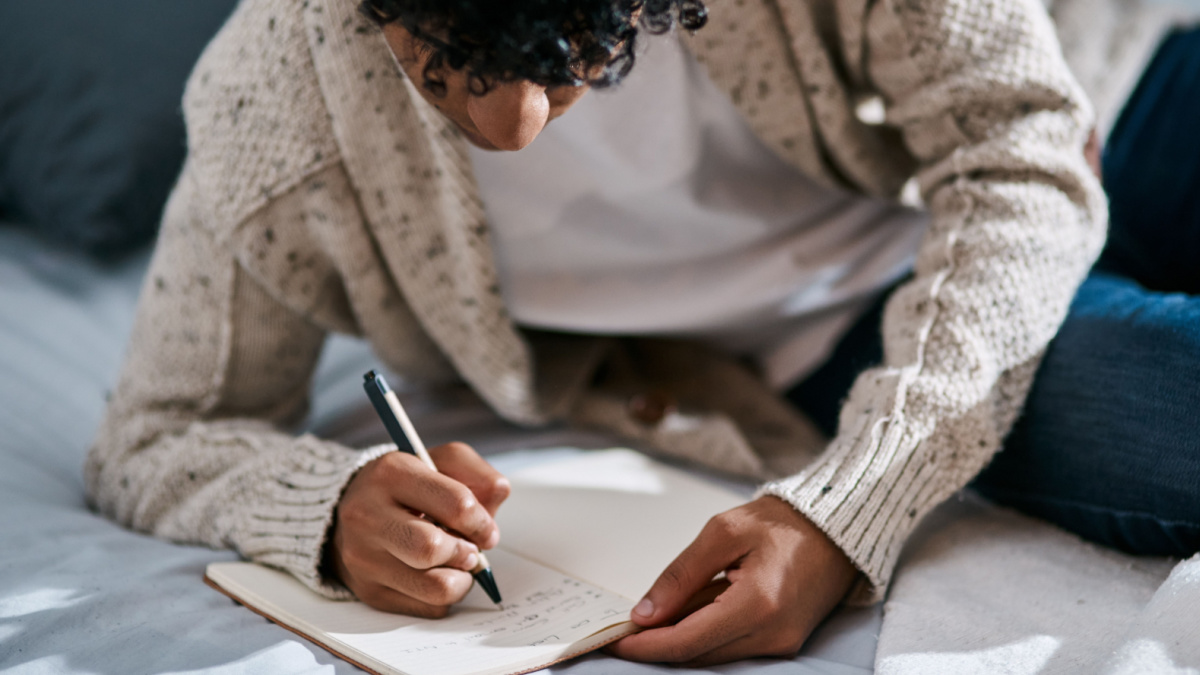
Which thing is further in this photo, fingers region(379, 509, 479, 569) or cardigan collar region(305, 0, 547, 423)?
cardigan collar region(305, 0, 547, 423)

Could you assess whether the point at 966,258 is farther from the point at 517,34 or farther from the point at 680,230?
the point at 517,34

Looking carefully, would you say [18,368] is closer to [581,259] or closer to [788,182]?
[581,259]

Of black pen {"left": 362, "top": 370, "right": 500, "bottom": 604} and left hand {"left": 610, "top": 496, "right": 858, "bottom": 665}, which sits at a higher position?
black pen {"left": 362, "top": 370, "right": 500, "bottom": 604}

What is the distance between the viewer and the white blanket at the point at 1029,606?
40 centimetres

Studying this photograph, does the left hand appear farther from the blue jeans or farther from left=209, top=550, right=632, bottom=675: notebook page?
the blue jeans

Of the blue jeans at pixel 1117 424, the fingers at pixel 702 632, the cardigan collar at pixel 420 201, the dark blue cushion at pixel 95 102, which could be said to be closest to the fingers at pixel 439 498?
the fingers at pixel 702 632

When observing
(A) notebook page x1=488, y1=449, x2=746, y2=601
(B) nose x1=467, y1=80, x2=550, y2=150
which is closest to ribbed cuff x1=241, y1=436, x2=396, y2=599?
(A) notebook page x1=488, y1=449, x2=746, y2=601

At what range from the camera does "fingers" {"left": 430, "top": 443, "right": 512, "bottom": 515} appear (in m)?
0.49

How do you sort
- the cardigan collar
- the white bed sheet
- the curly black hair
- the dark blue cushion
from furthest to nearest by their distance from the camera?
1. the dark blue cushion
2. the cardigan collar
3. the white bed sheet
4. the curly black hair

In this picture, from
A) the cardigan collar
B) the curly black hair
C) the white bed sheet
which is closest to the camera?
the curly black hair

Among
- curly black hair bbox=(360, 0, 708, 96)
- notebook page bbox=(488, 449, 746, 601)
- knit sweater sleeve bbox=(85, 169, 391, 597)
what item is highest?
curly black hair bbox=(360, 0, 708, 96)

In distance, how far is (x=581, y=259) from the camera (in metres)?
0.72

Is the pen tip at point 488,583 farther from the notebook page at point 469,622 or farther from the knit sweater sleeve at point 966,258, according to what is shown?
the knit sweater sleeve at point 966,258

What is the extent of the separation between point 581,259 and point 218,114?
0.99 feet
